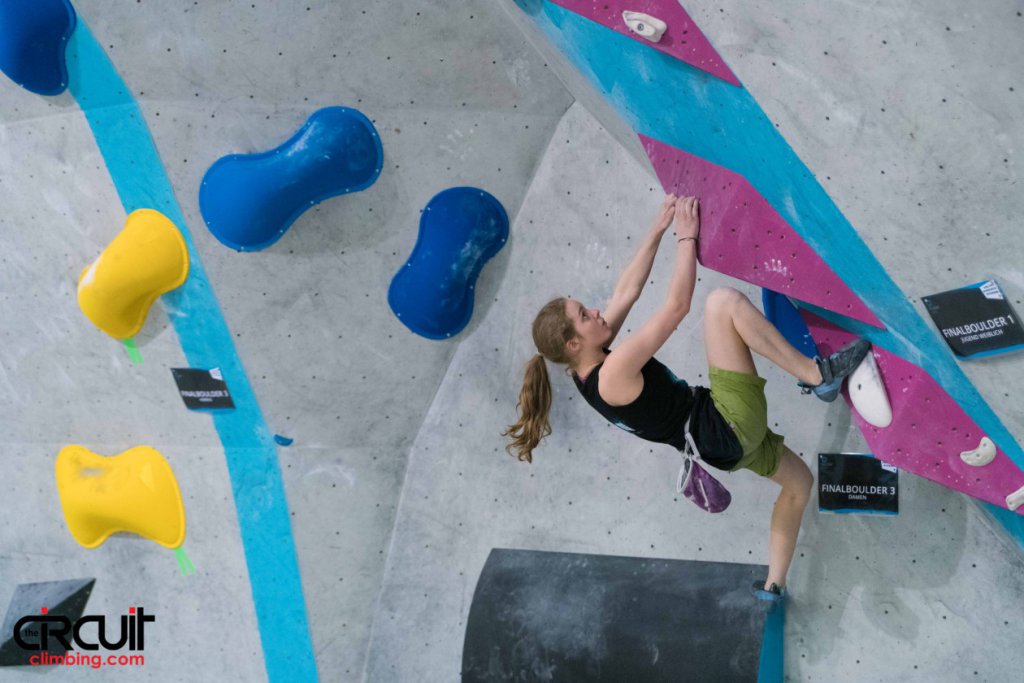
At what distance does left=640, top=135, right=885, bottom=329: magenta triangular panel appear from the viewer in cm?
271

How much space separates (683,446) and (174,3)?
7.28 ft

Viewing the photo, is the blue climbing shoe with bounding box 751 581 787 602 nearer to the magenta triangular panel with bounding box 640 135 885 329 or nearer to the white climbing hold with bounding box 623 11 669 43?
the magenta triangular panel with bounding box 640 135 885 329

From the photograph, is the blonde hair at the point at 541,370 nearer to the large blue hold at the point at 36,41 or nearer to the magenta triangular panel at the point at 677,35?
the magenta triangular panel at the point at 677,35

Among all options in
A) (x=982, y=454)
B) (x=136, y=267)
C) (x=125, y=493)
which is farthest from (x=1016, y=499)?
(x=125, y=493)

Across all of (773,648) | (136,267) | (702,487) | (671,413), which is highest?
(671,413)

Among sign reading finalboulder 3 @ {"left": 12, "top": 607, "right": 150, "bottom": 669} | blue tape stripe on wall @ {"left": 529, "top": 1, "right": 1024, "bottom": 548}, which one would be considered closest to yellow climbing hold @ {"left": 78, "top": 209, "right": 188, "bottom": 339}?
sign reading finalboulder 3 @ {"left": 12, "top": 607, "right": 150, "bottom": 669}

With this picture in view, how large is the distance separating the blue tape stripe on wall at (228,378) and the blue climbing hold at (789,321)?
6.13 ft

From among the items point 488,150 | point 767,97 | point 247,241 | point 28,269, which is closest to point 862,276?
point 767,97

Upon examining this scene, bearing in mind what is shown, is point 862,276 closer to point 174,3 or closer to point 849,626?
point 849,626

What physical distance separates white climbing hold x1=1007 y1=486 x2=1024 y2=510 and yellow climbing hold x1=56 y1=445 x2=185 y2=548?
9.38 feet

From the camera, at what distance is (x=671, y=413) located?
116 inches

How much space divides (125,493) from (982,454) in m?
2.99

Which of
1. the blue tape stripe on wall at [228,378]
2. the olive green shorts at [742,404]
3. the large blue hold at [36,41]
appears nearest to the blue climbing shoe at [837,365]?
the olive green shorts at [742,404]

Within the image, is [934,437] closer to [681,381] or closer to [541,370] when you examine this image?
[681,381]
